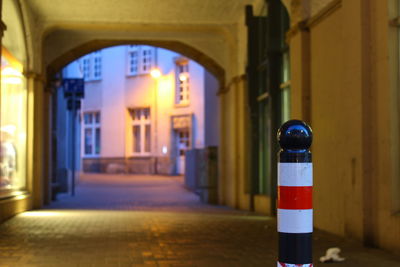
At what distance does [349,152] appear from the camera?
7.73 meters

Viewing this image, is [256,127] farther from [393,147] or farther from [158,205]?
[393,147]

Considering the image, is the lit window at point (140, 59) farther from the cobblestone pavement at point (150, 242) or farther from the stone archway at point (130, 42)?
the cobblestone pavement at point (150, 242)

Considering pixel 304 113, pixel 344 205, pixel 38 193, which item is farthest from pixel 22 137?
pixel 344 205

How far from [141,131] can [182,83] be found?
504cm

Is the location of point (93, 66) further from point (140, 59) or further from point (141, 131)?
point (141, 131)

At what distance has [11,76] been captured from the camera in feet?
43.1

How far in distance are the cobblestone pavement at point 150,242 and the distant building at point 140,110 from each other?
806 inches

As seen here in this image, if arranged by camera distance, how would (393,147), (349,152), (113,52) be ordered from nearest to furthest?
1. (393,147)
2. (349,152)
3. (113,52)

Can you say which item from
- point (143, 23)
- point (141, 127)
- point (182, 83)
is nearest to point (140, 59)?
point (141, 127)

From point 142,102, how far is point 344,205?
98.7 ft

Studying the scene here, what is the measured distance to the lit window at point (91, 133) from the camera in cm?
4100

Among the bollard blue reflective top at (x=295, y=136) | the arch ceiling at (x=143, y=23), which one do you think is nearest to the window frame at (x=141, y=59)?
the arch ceiling at (x=143, y=23)

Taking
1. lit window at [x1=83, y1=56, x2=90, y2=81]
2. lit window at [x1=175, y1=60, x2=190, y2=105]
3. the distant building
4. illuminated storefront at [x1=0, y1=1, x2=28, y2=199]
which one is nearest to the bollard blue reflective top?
illuminated storefront at [x1=0, y1=1, x2=28, y2=199]

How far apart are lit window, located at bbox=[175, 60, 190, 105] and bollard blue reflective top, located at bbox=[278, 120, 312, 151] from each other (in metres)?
30.6
